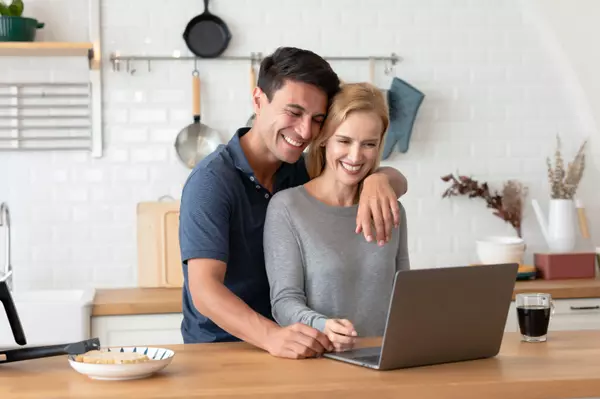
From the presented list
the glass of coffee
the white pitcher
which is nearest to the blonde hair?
the glass of coffee

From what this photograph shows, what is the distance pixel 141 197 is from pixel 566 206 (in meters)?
2.09

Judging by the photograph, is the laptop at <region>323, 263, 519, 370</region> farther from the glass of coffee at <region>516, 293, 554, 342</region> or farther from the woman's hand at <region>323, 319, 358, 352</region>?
the glass of coffee at <region>516, 293, 554, 342</region>

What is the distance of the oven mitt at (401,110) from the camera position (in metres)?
4.72

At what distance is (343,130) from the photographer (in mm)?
2568

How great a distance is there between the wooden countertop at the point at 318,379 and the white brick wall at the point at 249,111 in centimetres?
238

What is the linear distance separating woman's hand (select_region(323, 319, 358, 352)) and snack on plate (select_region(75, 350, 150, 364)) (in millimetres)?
439

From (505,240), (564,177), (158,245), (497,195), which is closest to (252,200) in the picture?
(158,245)

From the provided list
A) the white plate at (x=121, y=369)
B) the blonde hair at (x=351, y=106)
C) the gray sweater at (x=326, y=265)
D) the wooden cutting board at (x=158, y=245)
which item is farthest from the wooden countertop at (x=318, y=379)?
the wooden cutting board at (x=158, y=245)

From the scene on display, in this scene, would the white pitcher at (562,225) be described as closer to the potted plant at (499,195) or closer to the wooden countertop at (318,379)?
the potted plant at (499,195)

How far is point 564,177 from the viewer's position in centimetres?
482

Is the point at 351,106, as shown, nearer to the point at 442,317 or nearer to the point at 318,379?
the point at 442,317

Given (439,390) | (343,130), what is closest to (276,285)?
(343,130)

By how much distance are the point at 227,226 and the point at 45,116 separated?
7.37 ft

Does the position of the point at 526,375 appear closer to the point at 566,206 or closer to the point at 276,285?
the point at 276,285
